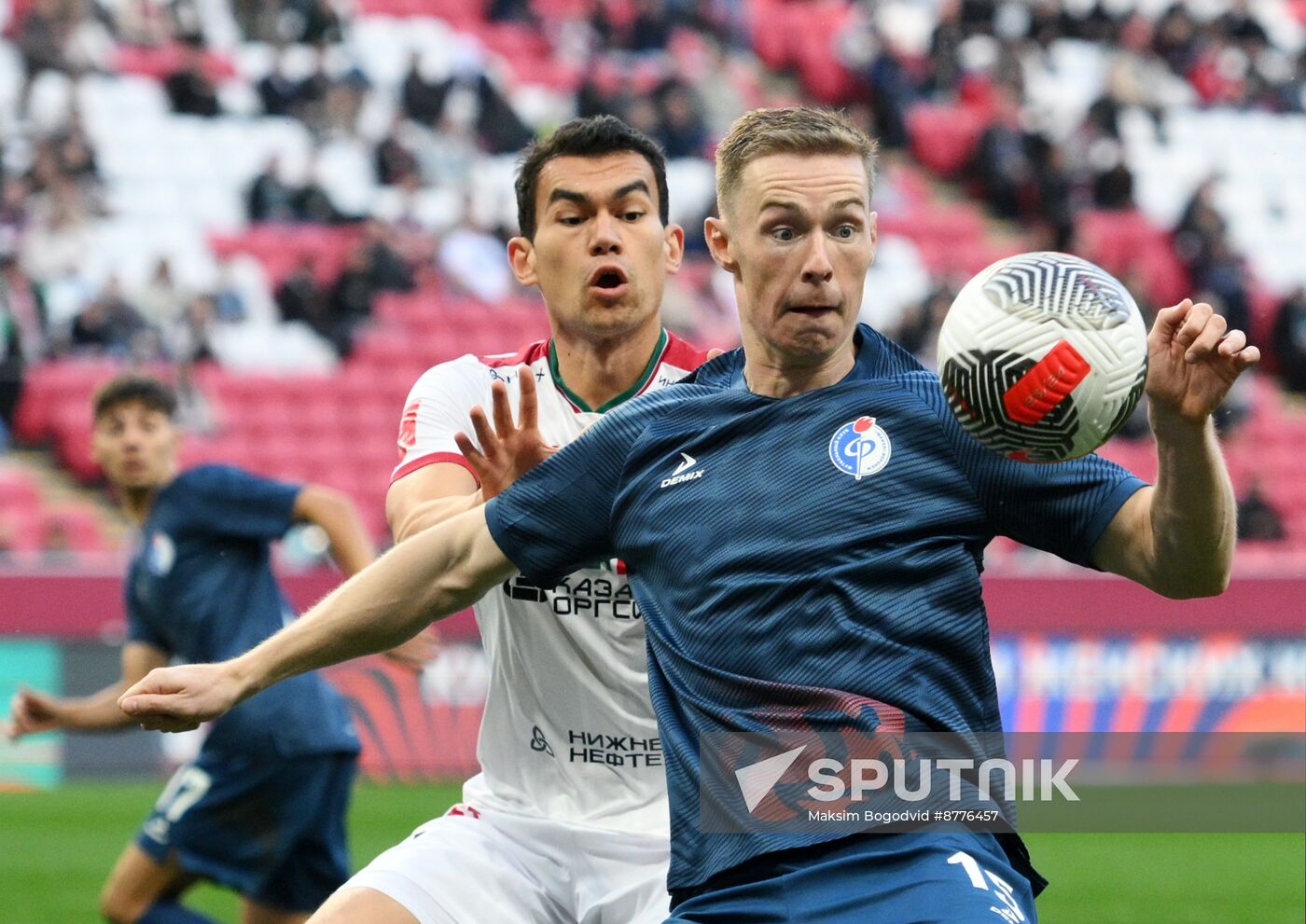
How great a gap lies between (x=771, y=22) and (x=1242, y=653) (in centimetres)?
1153

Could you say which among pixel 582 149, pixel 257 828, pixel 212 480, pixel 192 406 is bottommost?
pixel 192 406

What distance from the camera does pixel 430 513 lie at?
15.7 ft

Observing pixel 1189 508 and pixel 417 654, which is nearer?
pixel 1189 508

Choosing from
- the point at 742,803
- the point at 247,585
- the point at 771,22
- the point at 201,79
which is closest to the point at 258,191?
the point at 201,79

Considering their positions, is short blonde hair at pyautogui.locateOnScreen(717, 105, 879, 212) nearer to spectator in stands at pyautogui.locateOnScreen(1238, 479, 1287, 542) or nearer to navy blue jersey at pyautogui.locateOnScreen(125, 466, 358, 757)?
navy blue jersey at pyautogui.locateOnScreen(125, 466, 358, 757)

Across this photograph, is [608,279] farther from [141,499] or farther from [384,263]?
[384,263]

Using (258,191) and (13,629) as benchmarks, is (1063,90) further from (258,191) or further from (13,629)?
(13,629)

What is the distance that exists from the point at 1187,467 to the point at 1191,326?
26 centimetres

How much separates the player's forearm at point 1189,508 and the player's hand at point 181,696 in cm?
191

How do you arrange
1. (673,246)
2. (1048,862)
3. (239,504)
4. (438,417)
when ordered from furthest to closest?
(1048,862)
(239,504)
(673,246)
(438,417)

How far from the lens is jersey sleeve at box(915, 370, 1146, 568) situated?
144 inches

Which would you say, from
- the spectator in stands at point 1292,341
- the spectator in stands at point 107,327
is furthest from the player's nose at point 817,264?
the spectator in stands at point 1292,341

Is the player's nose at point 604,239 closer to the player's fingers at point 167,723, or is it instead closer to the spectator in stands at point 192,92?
the player's fingers at point 167,723

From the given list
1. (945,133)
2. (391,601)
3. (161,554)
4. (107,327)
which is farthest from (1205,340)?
(945,133)
